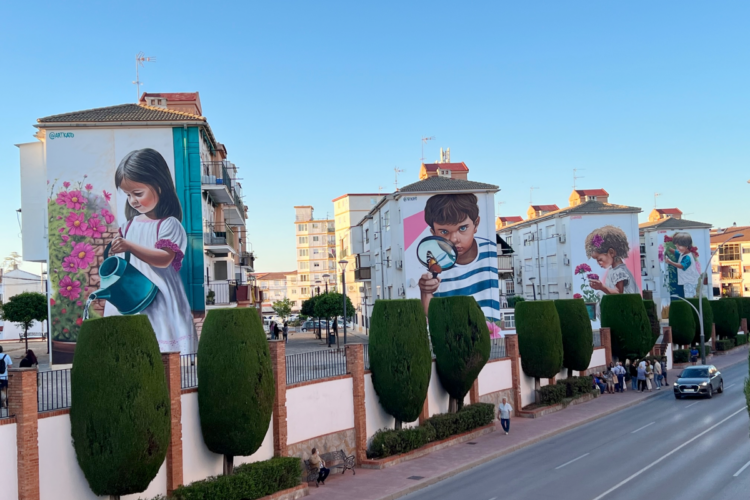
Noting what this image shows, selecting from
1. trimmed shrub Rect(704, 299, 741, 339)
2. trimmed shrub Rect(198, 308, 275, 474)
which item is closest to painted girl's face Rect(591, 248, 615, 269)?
trimmed shrub Rect(704, 299, 741, 339)

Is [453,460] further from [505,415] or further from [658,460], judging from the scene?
[658,460]

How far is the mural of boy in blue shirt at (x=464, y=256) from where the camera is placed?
52.0 metres

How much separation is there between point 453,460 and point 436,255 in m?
30.3

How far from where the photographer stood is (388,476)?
2048 cm

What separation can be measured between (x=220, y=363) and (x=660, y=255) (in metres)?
78.7

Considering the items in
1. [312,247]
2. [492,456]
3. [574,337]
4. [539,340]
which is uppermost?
[312,247]

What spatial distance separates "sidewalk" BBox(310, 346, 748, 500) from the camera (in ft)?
61.9

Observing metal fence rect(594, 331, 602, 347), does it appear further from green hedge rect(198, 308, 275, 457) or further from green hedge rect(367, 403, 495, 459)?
green hedge rect(198, 308, 275, 457)

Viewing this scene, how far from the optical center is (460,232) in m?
52.5

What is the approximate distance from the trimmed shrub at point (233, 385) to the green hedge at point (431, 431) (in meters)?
5.60

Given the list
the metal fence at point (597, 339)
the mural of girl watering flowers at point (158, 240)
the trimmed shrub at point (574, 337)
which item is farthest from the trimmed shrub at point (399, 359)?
the metal fence at point (597, 339)

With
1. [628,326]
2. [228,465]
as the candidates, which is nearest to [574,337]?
[628,326]

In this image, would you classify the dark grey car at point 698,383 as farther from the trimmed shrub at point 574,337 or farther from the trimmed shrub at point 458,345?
the trimmed shrub at point 458,345

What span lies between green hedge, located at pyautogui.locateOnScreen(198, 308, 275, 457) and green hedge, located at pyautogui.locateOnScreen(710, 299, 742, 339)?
177 ft
